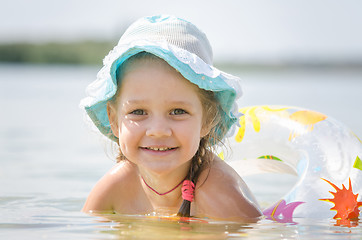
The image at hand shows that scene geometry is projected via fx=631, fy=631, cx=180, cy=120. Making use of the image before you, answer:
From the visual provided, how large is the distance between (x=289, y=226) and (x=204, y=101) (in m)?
0.77

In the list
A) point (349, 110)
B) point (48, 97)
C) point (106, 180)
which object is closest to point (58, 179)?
point (106, 180)

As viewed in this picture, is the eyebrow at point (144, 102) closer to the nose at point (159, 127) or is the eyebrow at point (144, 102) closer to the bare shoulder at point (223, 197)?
the nose at point (159, 127)

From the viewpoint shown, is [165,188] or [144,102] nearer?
[144,102]

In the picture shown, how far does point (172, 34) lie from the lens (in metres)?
3.23

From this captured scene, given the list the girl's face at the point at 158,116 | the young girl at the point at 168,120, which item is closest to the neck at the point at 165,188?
the young girl at the point at 168,120

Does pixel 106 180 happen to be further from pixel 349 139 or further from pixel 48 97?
pixel 48 97

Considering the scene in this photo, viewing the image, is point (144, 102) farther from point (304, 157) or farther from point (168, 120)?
point (304, 157)

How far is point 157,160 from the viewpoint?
3223mm

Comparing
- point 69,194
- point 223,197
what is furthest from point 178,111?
point 69,194

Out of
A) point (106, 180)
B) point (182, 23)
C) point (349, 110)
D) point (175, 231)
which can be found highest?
point (349, 110)

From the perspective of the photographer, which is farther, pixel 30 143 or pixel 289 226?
pixel 30 143

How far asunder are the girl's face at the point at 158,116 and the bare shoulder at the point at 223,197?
0.23m

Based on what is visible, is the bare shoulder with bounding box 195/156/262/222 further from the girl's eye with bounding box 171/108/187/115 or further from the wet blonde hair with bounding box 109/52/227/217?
the girl's eye with bounding box 171/108/187/115

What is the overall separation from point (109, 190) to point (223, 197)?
70 cm
